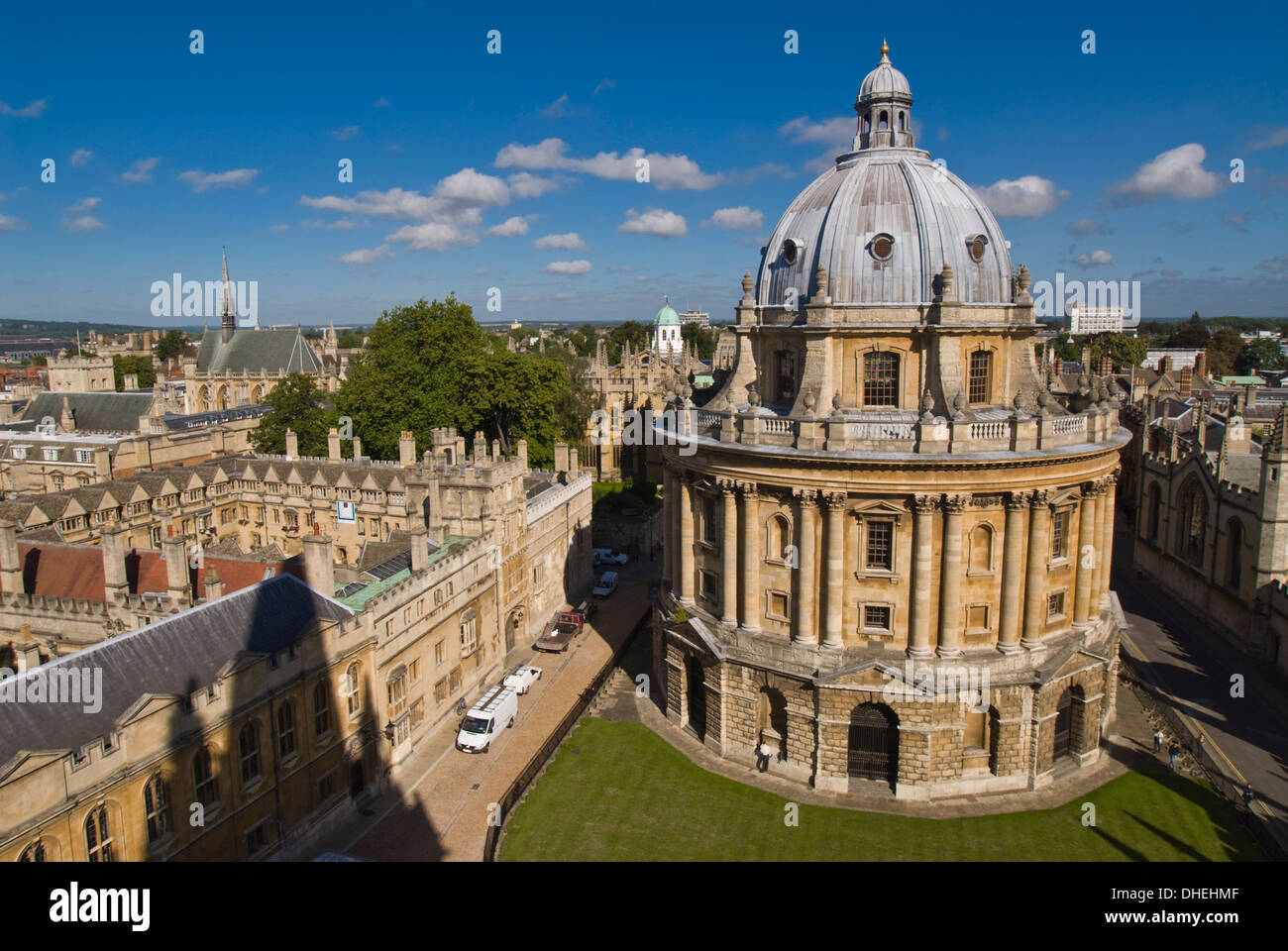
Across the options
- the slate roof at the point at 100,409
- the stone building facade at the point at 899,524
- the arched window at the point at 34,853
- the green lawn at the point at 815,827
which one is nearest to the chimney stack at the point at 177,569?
the arched window at the point at 34,853

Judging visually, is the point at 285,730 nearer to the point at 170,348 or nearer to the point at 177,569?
the point at 177,569

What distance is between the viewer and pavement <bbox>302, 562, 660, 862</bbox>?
28812 millimetres

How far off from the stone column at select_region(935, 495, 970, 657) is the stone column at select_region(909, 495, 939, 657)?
1.37ft

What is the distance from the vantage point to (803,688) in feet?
107

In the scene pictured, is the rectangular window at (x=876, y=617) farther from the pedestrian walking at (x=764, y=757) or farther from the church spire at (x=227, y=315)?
the church spire at (x=227, y=315)

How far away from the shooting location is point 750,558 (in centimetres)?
3381

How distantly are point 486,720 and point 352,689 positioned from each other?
676 cm

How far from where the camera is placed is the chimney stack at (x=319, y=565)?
30969mm

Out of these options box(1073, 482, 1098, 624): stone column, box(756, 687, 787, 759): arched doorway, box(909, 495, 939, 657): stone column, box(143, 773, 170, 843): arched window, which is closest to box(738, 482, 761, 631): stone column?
box(756, 687, 787, 759): arched doorway

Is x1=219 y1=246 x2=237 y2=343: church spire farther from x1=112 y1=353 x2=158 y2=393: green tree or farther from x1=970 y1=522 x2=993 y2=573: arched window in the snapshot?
x1=970 y1=522 x2=993 y2=573: arched window

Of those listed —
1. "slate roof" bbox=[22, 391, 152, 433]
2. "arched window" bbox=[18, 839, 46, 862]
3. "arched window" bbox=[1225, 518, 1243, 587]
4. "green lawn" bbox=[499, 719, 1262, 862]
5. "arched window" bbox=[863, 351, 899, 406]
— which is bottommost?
"green lawn" bbox=[499, 719, 1262, 862]

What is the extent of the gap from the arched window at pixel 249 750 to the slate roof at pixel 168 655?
1876 mm

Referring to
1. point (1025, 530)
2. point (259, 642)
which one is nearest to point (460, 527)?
point (259, 642)

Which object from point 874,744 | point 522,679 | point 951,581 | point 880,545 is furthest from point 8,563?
point 951,581
